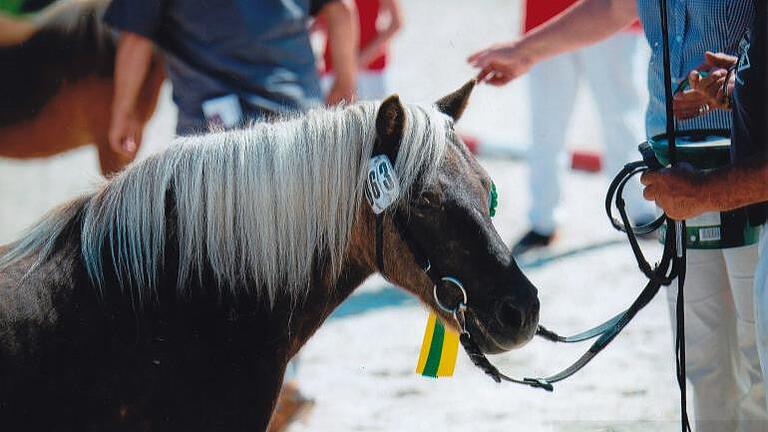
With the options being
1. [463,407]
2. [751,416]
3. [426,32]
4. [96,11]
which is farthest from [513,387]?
[426,32]

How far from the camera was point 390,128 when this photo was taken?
243cm

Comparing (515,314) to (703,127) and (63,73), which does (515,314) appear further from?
(63,73)

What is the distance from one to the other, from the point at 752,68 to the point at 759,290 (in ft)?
1.83

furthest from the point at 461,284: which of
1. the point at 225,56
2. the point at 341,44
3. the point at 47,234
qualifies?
the point at 341,44

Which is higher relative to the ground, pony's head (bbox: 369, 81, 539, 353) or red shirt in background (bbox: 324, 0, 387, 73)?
pony's head (bbox: 369, 81, 539, 353)

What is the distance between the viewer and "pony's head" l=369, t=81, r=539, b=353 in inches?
94.5

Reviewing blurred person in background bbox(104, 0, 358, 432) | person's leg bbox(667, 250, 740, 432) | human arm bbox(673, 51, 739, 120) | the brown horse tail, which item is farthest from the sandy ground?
human arm bbox(673, 51, 739, 120)

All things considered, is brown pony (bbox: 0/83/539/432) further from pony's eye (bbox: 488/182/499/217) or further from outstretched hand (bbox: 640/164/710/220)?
outstretched hand (bbox: 640/164/710/220)

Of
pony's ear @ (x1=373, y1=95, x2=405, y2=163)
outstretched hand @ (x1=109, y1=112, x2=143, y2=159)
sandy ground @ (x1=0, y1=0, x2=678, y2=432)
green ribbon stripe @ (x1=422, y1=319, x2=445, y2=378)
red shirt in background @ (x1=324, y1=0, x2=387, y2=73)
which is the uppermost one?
pony's ear @ (x1=373, y1=95, x2=405, y2=163)

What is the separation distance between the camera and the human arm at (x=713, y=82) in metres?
2.63

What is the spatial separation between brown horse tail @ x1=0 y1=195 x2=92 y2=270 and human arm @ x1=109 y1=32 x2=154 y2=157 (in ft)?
4.67

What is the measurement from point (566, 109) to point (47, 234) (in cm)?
409

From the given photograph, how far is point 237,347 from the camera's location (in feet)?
7.82

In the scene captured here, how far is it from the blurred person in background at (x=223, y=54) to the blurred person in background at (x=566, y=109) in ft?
7.74
